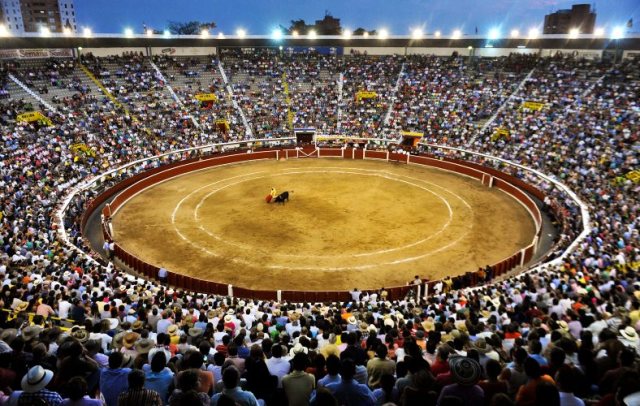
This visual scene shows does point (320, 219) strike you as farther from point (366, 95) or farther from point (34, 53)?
point (34, 53)

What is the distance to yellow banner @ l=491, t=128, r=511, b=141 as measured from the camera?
45938mm

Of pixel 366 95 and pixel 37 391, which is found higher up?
pixel 366 95

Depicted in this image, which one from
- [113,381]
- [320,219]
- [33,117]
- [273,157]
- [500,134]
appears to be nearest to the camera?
[113,381]

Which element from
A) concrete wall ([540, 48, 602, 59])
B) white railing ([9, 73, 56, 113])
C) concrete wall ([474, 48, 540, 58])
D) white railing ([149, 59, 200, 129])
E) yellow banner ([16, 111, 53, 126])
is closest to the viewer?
yellow banner ([16, 111, 53, 126])

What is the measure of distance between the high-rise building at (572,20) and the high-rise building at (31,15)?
164 m

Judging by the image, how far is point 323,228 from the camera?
96.6 feet

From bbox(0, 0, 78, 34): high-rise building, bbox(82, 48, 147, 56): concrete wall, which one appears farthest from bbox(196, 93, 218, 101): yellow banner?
bbox(0, 0, 78, 34): high-rise building

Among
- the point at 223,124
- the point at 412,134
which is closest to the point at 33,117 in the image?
the point at 223,124

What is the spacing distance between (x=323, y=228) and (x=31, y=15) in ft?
503

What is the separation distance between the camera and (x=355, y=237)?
91.9 feet

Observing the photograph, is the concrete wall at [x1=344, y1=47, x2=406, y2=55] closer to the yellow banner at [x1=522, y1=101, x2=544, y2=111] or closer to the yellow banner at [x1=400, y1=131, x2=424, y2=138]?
the yellow banner at [x1=400, y1=131, x2=424, y2=138]

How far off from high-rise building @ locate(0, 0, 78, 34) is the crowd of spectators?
10812 cm

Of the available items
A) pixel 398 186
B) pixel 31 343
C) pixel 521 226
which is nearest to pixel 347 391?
pixel 31 343

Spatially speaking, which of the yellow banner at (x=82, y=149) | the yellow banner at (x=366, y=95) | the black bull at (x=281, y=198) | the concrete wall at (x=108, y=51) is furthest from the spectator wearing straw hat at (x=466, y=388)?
the concrete wall at (x=108, y=51)
